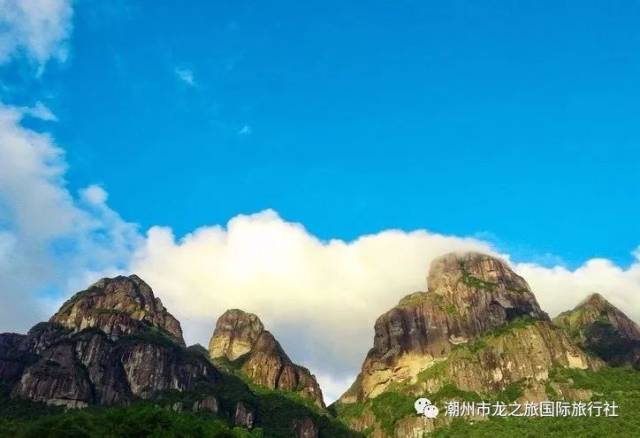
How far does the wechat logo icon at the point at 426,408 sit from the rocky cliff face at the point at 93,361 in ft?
218

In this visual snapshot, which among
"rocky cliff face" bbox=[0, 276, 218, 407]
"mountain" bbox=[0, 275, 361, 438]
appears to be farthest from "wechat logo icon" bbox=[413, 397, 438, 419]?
"rocky cliff face" bbox=[0, 276, 218, 407]

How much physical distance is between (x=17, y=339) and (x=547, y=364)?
550 ft

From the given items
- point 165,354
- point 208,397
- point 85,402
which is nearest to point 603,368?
point 208,397

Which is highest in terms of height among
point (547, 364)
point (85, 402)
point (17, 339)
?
point (547, 364)

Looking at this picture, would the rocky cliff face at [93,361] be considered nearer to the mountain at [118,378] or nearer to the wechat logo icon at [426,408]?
the mountain at [118,378]

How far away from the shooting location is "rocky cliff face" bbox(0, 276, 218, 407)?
520 ft

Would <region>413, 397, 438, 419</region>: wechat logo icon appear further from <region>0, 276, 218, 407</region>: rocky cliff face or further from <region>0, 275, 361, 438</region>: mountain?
<region>0, 276, 218, 407</region>: rocky cliff face

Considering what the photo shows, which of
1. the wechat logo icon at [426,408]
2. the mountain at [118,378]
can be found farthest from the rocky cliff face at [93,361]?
the wechat logo icon at [426,408]

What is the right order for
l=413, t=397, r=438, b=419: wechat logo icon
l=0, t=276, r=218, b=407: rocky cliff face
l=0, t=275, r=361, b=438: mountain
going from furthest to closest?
l=413, t=397, r=438, b=419: wechat logo icon → l=0, t=276, r=218, b=407: rocky cliff face → l=0, t=275, r=361, b=438: mountain

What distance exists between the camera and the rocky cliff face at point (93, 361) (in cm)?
15862

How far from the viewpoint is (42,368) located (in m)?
160

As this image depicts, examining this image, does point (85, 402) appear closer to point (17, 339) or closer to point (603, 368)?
point (17, 339)

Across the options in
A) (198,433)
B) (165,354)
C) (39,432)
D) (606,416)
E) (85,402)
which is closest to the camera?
(39,432)

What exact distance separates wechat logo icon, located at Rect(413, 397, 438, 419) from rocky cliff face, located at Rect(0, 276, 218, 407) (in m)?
66.5
